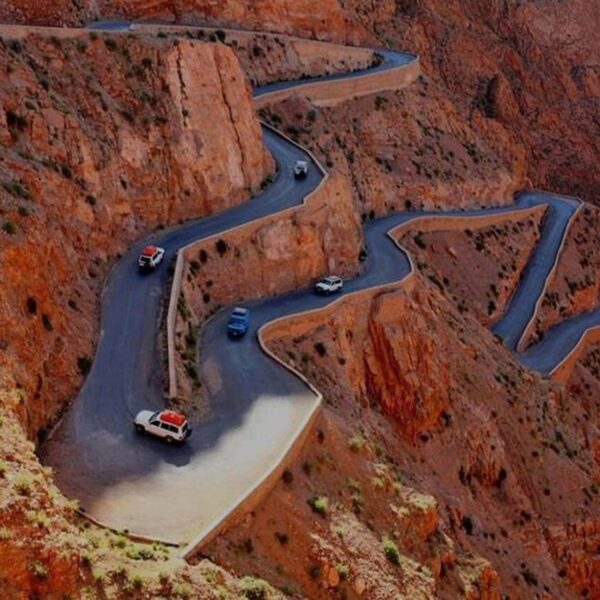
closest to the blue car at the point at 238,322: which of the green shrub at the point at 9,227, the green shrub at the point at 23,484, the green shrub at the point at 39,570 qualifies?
the green shrub at the point at 9,227

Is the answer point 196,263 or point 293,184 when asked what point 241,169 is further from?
point 196,263

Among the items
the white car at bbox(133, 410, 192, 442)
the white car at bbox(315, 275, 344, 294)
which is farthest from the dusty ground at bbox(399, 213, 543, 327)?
the white car at bbox(133, 410, 192, 442)

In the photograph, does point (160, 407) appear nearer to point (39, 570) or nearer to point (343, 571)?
point (343, 571)

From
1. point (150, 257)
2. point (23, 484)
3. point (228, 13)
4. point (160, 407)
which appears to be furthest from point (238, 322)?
point (228, 13)

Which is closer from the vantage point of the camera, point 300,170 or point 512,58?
point 300,170

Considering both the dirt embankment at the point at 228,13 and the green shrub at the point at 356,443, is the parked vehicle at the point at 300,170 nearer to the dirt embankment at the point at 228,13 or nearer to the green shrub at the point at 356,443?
the dirt embankment at the point at 228,13

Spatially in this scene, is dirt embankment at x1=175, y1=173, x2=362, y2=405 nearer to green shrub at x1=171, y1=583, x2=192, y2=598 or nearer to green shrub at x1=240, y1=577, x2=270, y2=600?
green shrub at x1=240, y1=577, x2=270, y2=600
